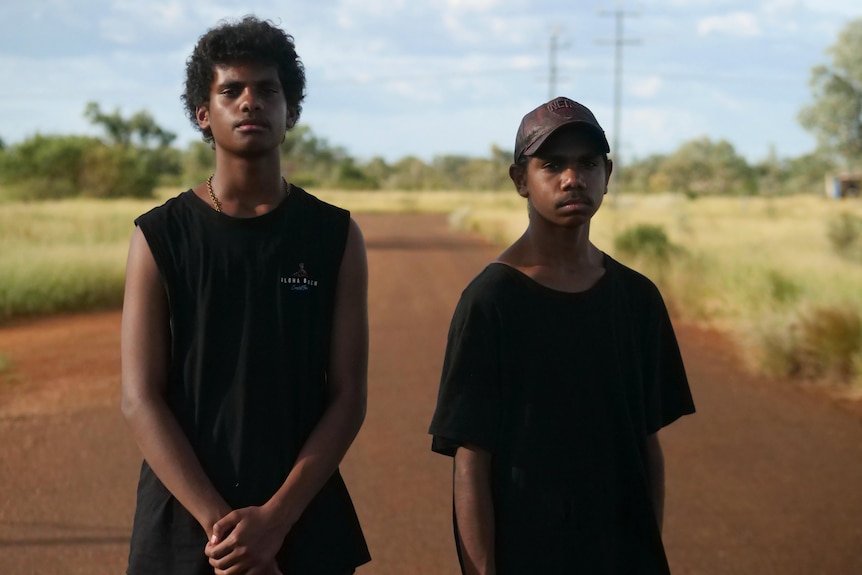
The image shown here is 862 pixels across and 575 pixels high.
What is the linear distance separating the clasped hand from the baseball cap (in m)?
1.01

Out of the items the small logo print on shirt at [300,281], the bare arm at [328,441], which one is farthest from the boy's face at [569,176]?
the small logo print on shirt at [300,281]

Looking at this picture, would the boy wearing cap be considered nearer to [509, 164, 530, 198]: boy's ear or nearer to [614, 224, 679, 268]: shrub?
[509, 164, 530, 198]: boy's ear

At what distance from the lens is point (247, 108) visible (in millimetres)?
Answer: 2609

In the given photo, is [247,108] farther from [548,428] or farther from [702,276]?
[702,276]

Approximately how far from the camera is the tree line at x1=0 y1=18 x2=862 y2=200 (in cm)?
2856

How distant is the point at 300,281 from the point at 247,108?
1.34ft

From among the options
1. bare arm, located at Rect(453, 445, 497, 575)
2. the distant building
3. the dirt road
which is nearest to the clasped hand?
bare arm, located at Rect(453, 445, 497, 575)

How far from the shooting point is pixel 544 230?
2.69 metres

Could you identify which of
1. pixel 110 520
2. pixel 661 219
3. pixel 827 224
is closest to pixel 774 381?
pixel 110 520

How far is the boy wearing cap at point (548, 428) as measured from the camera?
8.29ft

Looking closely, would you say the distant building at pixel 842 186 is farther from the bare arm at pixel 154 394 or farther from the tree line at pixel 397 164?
the bare arm at pixel 154 394

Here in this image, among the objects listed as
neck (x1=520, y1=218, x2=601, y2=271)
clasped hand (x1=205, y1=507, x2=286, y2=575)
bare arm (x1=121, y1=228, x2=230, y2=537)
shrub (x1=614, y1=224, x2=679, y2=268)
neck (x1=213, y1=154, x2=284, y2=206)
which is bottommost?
shrub (x1=614, y1=224, x2=679, y2=268)

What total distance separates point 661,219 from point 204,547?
34645 millimetres

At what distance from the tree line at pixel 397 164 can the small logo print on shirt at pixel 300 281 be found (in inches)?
550
